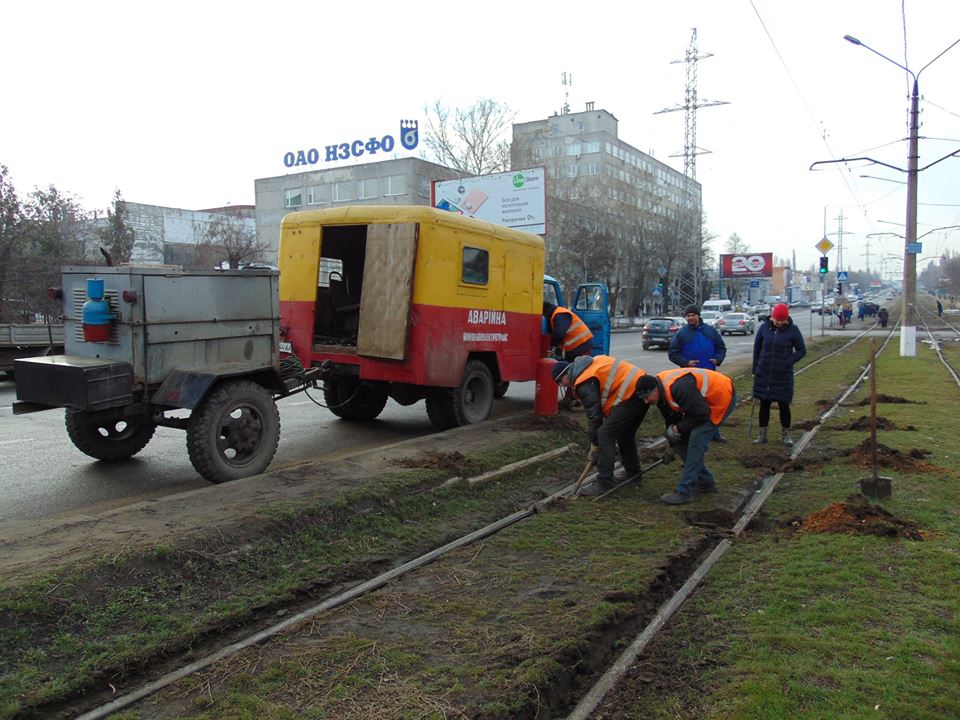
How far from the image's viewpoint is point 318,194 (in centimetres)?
6481

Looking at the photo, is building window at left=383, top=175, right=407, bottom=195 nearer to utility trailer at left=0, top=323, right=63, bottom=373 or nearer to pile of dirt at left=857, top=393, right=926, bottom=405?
utility trailer at left=0, top=323, right=63, bottom=373

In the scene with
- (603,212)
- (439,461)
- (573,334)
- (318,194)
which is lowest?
(439,461)

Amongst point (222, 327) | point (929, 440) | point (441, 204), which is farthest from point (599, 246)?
point (222, 327)

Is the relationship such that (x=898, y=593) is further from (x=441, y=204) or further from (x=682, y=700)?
(x=441, y=204)

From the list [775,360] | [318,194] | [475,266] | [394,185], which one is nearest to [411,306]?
[475,266]

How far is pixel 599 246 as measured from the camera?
50.6 meters

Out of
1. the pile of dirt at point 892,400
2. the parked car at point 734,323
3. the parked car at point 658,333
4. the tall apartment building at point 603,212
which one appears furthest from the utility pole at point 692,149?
the pile of dirt at point 892,400

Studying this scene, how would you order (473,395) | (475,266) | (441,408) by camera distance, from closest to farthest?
(475,266) < (441,408) < (473,395)

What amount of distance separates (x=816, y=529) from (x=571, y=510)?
6.36 feet

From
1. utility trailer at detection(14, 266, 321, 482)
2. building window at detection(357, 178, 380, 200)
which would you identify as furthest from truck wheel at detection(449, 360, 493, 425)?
building window at detection(357, 178, 380, 200)

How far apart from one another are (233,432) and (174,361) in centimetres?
84

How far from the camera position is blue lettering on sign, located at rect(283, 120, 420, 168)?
50.1 m

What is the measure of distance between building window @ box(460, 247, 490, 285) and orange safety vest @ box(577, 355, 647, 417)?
3.08m

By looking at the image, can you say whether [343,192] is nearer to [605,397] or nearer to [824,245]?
[824,245]
